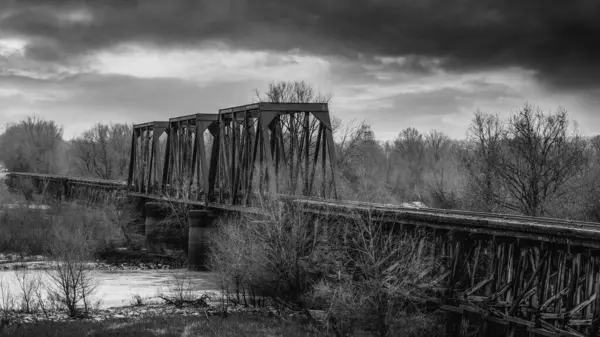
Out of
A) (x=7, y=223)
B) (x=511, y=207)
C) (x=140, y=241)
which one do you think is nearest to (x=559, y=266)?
(x=511, y=207)

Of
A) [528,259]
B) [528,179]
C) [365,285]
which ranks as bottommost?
[365,285]

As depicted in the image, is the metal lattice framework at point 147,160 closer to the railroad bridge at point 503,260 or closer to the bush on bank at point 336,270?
the railroad bridge at point 503,260

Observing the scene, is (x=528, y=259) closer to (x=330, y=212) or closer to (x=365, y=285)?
(x=365, y=285)

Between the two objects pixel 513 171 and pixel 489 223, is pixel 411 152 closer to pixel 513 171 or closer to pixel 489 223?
pixel 513 171

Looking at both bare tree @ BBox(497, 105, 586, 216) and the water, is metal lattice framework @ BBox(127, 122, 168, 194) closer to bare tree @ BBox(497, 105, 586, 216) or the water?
the water

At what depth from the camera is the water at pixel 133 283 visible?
33750 mm

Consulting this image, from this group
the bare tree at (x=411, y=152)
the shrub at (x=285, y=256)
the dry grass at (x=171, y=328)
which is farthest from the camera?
the bare tree at (x=411, y=152)

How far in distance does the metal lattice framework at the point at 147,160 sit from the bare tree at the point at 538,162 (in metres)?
29.2

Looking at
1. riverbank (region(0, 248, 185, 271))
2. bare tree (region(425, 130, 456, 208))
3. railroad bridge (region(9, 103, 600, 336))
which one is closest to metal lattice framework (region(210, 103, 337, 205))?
railroad bridge (region(9, 103, 600, 336))

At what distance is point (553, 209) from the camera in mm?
43031

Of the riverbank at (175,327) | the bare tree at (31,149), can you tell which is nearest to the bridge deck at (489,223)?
the riverbank at (175,327)

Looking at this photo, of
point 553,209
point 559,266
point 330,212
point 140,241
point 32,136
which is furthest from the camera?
point 32,136

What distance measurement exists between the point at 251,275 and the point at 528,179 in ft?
95.4

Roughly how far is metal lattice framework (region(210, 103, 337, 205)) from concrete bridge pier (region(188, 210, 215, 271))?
1886mm
